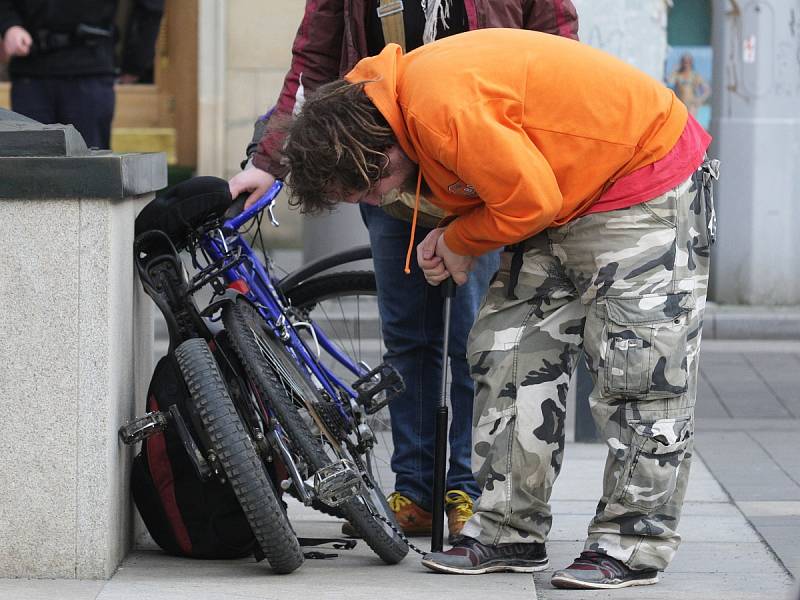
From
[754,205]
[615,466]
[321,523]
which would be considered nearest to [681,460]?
[615,466]

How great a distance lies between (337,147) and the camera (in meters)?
3.45

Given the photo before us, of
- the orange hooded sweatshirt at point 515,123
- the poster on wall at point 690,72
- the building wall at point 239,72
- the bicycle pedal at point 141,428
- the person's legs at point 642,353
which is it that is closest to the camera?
the orange hooded sweatshirt at point 515,123

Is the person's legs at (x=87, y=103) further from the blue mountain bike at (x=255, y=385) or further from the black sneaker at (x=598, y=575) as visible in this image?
the black sneaker at (x=598, y=575)

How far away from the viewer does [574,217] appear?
3639 mm

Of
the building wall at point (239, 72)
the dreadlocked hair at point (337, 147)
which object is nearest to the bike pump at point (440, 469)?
the dreadlocked hair at point (337, 147)

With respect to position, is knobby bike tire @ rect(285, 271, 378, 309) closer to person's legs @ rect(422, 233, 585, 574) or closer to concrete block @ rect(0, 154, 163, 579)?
person's legs @ rect(422, 233, 585, 574)

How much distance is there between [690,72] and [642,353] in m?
7.32

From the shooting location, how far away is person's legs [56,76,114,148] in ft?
23.7

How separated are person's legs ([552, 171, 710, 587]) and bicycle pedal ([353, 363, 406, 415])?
1.75ft

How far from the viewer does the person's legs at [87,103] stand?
7.21m

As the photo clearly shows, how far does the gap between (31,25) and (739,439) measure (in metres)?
3.80

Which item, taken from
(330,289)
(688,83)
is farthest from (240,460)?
(688,83)

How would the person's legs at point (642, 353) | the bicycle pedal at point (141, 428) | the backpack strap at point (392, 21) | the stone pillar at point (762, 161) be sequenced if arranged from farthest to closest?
the stone pillar at point (762, 161)
the backpack strap at point (392, 21)
the bicycle pedal at point (141, 428)
the person's legs at point (642, 353)

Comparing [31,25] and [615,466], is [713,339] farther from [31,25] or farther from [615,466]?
[615,466]
